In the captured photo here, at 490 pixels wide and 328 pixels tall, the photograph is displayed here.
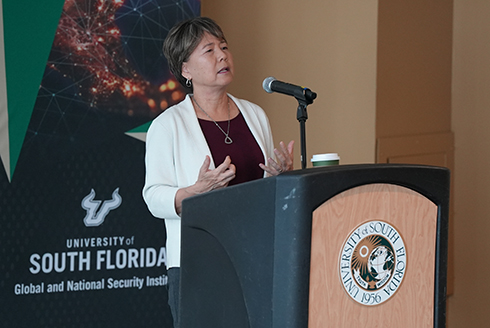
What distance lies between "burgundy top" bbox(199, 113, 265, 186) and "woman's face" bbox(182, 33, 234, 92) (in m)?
0.13

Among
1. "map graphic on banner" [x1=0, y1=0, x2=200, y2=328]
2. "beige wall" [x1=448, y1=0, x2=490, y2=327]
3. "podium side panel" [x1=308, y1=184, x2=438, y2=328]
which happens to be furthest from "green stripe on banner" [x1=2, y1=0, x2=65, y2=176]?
"beige wall" [x1=448, y1=0, x2=490, y2=327]

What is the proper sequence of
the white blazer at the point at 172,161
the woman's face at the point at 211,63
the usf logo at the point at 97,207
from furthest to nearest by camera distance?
the usf logo at the point at 97,207
the woman's face at the point at 211,63
the white blazer at the point at 172,161

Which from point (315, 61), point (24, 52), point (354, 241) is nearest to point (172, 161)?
point (354, 241)

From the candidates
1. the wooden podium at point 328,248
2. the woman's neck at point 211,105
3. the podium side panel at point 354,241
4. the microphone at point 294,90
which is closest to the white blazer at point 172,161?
the woman's neck at point 211,105

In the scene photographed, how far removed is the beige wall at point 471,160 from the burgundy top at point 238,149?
1.86 meters

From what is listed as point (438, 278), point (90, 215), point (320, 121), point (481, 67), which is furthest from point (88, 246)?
point (481, 67)

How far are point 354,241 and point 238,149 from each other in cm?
94

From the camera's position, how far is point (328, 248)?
35.0 inches

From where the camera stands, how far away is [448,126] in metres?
3.35

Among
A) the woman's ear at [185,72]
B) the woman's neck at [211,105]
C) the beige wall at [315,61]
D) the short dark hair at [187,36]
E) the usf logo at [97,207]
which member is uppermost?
the beige wall at [315,61]

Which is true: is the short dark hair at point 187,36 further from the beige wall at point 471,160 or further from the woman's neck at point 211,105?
the beige wall at point 471,160

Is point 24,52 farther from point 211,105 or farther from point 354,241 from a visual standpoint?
→ point 354,241

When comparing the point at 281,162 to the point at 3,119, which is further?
the point at 3,119

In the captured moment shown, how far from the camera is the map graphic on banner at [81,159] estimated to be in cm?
254
